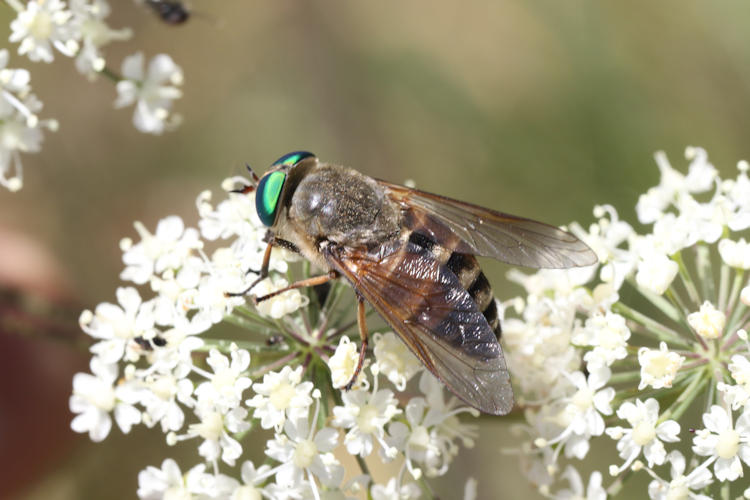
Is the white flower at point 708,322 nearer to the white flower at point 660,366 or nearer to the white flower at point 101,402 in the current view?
the white flower at point 660,366

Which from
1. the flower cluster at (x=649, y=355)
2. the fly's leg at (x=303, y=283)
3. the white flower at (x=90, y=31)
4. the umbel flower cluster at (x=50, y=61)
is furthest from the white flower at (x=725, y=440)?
the white flower at (x=90, y=31)

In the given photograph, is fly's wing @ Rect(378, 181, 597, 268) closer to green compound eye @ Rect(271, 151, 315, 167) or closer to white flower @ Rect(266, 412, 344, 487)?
green compound eye @ Rect(271, 151, 315, 167)

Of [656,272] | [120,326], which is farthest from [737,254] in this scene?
[120,326]

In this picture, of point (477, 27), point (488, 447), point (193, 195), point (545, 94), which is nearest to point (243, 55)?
point (193, 195)

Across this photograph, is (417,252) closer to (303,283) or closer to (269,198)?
(303,283)

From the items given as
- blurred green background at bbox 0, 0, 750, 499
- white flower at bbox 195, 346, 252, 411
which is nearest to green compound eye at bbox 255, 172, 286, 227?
white flower at bbox 195, 346, 252, 411

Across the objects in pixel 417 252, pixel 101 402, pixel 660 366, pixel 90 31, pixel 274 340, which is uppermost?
pixel 90 31

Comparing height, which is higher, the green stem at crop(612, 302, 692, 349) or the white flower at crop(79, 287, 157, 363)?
the green stem at crop(612, 302, 692, 349)
